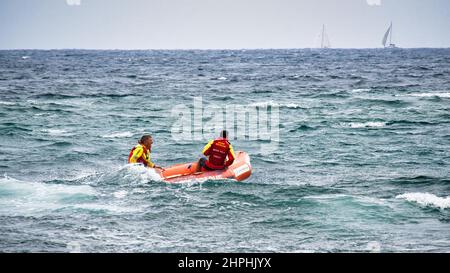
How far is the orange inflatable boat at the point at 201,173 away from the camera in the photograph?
14.0 metres

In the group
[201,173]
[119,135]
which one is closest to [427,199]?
[201,173]

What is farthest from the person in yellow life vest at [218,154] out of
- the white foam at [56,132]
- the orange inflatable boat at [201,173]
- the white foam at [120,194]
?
the white foam at [56,132]

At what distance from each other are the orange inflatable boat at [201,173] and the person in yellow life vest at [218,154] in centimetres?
14

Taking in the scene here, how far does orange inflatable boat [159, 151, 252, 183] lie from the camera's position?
14023 millimetres

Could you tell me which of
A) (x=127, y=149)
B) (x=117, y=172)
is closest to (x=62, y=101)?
(x=127, y=149)

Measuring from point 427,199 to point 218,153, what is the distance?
5084 millimetres

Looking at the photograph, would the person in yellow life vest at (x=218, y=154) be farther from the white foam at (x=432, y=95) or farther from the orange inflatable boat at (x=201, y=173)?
the white foam at (x=432, y=95)

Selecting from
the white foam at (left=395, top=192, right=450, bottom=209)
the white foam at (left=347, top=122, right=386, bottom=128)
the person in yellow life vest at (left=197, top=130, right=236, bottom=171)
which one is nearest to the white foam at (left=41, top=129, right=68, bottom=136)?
the person in yellow life vest at (left=197, top=130, right=236, bottom=171)

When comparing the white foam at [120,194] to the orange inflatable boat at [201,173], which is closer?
the white foam at [120,194]

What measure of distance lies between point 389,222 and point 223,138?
498 centimetres

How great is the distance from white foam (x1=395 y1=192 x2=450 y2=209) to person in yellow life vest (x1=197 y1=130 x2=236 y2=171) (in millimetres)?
4250

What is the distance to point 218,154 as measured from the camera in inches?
564

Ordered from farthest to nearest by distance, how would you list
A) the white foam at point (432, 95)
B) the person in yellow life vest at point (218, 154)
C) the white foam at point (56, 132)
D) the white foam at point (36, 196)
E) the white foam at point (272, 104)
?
the white foam at point (432, 95), the white foam at point (272, 104), the white foam at point (56, 132), the person in yellow life vest at point (218, 154), the white foam at point (36, 196)

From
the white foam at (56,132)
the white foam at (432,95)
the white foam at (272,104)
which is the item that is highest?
the white foam at (432,95)
